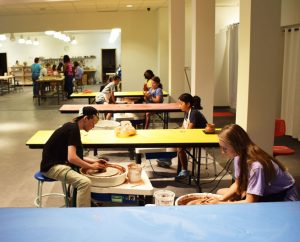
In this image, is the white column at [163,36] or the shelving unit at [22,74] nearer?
the white column at [163,36]

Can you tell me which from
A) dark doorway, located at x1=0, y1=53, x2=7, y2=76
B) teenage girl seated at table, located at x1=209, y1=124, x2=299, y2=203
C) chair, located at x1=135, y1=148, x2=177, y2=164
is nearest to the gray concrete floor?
chair, located at x1=135, y1=148, x2=177, y2=164

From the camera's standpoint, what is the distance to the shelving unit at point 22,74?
63.3ft

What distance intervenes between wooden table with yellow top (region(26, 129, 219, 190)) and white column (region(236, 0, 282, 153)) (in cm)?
51

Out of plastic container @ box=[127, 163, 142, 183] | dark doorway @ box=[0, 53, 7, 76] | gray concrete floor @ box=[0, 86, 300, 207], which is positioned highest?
dark doorway @ box=[0, 53, 7, 76]

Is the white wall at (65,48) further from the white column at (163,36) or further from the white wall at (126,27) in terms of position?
the white column at (163,36)

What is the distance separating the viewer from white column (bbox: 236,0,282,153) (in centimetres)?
370

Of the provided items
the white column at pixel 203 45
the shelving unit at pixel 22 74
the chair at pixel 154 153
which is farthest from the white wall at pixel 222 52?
the shelving unit at pixel 22 74

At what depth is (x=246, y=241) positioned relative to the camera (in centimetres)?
151

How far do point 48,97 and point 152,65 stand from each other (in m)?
4.66

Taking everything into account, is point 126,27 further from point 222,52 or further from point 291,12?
point 291,12

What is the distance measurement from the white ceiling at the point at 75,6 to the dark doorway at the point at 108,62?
9233 mm

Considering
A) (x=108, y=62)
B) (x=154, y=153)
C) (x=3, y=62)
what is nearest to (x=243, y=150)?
(x=154, y=153)

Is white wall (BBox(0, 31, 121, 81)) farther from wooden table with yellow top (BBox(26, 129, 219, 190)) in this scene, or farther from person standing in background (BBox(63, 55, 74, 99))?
wooden table with yellow top (BBox(26, 129, 219, 190))

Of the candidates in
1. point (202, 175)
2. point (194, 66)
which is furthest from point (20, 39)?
point (202, 175)
